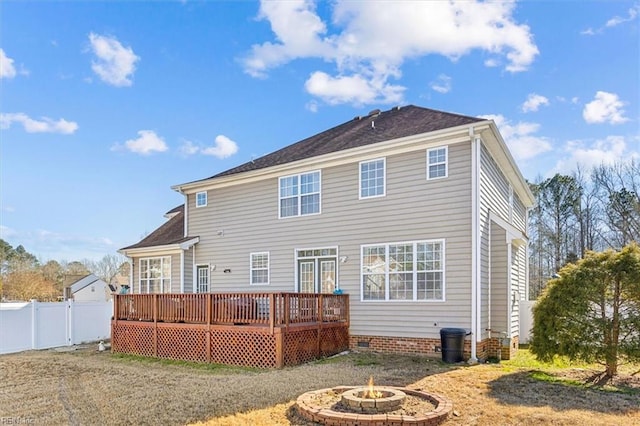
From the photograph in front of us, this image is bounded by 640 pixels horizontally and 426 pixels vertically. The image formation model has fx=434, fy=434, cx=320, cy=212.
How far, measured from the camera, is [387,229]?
1097 centimetres

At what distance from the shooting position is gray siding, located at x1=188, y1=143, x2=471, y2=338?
9977mm

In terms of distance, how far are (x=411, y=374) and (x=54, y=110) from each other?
53.3ft

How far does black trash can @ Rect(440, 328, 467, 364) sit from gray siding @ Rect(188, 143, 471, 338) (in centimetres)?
46

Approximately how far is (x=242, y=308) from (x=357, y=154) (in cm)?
490

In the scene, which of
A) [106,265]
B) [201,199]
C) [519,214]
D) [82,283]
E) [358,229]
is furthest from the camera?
[106,265]

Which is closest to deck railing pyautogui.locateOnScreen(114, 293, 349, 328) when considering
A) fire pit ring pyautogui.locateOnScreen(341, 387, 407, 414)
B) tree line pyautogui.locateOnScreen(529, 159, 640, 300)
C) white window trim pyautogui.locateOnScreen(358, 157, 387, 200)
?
white window trim pyautogui.locateOnScreen(358, 157, 387, 200)

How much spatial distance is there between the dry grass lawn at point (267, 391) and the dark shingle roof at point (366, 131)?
18.3 feet

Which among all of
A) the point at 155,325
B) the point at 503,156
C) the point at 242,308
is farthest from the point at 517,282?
the point at 155,325

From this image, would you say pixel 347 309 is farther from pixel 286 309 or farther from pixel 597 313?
pixel 597 313

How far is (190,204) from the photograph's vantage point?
15352mm

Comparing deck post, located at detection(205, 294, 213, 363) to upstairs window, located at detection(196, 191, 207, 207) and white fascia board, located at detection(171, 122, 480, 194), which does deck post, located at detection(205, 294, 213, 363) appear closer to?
white fascia board, located at detection(171, 122, 480, 194)

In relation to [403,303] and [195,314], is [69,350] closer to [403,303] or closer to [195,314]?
[195,314]

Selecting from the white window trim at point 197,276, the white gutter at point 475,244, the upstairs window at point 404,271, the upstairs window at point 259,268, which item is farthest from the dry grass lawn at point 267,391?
the white window trim at point 197,276

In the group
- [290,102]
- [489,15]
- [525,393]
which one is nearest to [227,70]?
[290,102]
